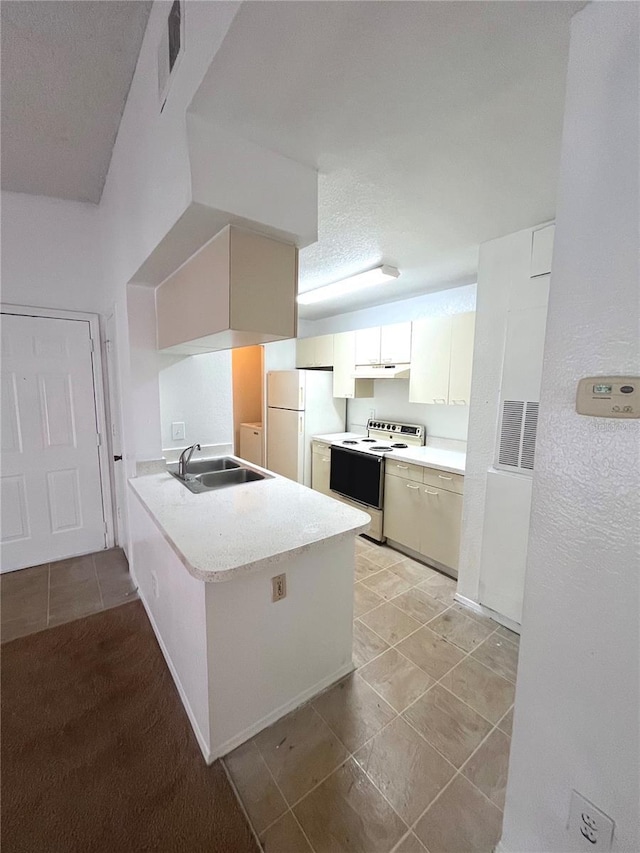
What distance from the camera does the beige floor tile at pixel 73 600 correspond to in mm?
2262

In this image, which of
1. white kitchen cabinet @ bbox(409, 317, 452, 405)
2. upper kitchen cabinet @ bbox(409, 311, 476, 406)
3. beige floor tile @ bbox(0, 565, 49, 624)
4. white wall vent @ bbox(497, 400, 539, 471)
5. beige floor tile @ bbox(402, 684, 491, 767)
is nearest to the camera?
beige floor tile @ bbox(402, 684, 491, 767)

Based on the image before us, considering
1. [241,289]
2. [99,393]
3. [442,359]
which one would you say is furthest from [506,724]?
[99,393]

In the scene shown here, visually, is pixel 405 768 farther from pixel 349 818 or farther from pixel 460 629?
pixel 460 629

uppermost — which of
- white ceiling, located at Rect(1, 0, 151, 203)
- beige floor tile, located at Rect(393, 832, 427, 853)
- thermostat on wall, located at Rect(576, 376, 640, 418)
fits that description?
white ceiling, located at Rect(1, 0, 151, 203)

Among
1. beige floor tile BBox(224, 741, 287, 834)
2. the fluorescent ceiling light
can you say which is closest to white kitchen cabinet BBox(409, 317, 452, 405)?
the fluorescent ceiling light

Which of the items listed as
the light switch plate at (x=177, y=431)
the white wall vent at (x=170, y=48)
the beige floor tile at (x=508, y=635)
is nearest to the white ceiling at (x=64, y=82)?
the white wall vent at (x=170, y=48)

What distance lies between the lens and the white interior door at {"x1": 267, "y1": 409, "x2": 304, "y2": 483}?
13.3ft

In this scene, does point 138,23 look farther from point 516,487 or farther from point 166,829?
point 166,829

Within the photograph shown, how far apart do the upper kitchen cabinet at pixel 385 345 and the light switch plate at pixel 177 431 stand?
6.43 feet

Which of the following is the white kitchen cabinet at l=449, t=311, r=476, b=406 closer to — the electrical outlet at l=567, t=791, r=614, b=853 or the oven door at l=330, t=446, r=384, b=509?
the oven door at l=330, t=446, r=384, b=509

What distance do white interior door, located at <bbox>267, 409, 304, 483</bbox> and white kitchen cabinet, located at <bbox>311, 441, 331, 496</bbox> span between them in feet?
0.46

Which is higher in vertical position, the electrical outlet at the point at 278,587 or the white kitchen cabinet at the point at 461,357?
the white kitchen cabinet at the point at 461,357

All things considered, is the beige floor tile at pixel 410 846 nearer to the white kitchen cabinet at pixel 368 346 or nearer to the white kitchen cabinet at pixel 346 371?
the white kitchen cabinet at pixel 368 346

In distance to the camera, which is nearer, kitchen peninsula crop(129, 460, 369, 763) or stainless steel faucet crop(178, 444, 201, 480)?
kitchen peninsula crop(129, 460, 369, 763)
